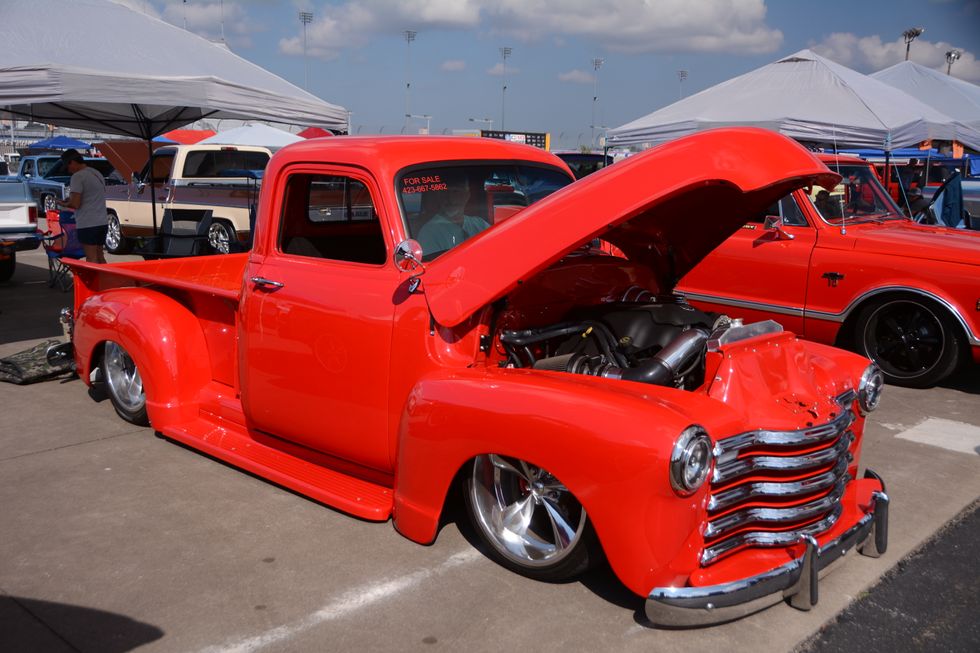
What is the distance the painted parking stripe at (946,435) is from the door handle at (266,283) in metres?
4.20

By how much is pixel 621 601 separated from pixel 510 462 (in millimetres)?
716

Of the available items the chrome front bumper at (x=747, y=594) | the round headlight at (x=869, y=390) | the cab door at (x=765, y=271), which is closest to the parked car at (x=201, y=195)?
the cab door at (x=765, y=271)

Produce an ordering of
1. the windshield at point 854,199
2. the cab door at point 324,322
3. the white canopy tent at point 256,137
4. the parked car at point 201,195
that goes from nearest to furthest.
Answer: the cab door at point 324,322 → the windshield at point 854,199 → the parked car at point 201,195 → the white canopy tent at point 256,137

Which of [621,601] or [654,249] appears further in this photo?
[654,249]

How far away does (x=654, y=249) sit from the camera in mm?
4430

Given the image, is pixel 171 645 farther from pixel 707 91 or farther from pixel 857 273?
pixel 707 91

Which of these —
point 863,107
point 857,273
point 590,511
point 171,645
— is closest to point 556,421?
point 590,511

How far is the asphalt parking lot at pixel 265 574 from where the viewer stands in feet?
10.1

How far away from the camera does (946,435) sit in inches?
221

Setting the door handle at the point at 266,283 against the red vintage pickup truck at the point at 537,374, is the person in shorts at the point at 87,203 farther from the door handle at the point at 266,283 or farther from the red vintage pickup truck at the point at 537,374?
the door handle at the point at 266,283

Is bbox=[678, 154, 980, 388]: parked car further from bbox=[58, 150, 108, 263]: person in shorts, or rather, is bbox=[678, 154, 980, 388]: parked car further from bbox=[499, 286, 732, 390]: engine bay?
bbox=[58, 150, 108, 263]: person in shorts

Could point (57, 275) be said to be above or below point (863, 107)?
below

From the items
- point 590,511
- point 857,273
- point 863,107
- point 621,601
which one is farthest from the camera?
point 863,107

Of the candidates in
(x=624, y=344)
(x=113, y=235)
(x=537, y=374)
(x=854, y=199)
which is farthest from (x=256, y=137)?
(x=537, y=374)
